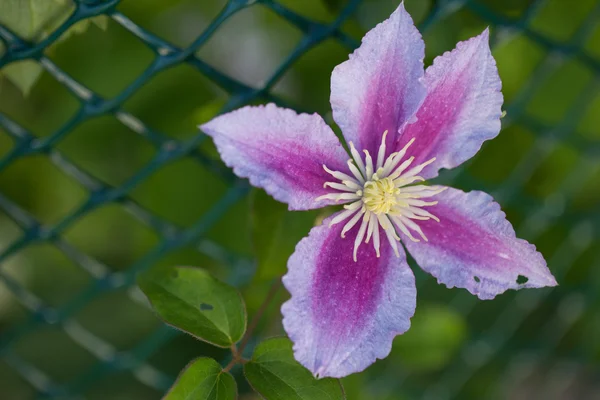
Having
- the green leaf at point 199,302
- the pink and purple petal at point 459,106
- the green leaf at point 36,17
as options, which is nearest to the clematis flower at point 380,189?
the pink and purple petal at point 459,106

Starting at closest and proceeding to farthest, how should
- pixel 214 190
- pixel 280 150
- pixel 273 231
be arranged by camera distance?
pixel 280 150 < pixel 273 231 < pixel 214 190

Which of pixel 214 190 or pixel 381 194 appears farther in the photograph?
pixel 214 190

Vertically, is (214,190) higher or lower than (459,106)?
lower

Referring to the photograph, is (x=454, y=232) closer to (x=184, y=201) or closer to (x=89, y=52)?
(x=184, y=201)

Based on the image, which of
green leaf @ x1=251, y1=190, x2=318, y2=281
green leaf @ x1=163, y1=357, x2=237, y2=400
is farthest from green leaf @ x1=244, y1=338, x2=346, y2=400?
green leaf @ x1=251, y1=190, x2=318, y2=281

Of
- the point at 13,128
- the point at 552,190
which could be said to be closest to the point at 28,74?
the point at 13,128

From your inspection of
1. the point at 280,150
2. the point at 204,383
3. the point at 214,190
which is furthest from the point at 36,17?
the point at 214,190

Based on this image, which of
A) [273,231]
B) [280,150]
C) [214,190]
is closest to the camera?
[280,150]

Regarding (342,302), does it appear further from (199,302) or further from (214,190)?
(214,190)

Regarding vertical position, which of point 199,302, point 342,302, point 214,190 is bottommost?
point 214,190
